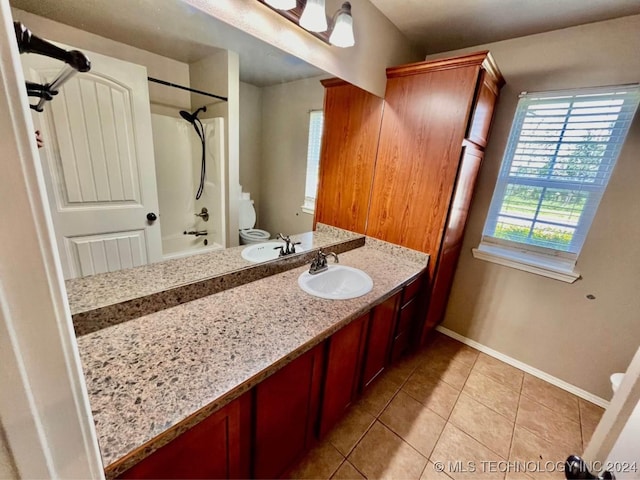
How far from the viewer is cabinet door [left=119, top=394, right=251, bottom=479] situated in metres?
0.63

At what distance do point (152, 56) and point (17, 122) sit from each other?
2.76 feet

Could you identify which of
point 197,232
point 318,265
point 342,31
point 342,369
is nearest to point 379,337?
point 342,369

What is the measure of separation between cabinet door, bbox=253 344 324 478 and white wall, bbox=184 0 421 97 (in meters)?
1.30

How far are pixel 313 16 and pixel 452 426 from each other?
2.25 metres

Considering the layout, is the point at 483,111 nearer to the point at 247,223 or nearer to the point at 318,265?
the point at 318,265

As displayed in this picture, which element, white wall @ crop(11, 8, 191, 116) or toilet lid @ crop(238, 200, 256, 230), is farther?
toilet lid @ crop(238, 200, 256, 230)

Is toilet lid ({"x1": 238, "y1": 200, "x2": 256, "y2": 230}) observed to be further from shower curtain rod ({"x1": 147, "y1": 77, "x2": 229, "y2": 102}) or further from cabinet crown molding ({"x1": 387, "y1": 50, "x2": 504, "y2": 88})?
cabinet crown molding ({"x1": 387, "y1": 50, "x2": 504, "y2": 88})

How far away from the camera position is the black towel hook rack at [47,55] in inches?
16.4

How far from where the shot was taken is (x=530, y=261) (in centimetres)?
183

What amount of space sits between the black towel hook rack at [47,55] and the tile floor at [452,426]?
167 cm

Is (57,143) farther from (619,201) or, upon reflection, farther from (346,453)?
(619,201)

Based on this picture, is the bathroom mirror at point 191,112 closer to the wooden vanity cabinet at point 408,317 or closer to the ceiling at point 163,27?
the ceiling at point 163,27

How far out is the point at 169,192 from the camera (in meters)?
0.98

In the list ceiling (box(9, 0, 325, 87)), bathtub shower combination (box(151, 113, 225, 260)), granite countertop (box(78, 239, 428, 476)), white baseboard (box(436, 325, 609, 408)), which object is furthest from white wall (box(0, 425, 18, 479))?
white baseboard (box(436, 325, 609, 408))
